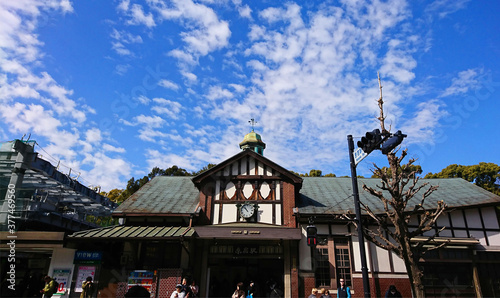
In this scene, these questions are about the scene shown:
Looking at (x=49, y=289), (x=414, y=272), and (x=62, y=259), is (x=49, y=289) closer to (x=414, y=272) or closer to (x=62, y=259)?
(x=62, y=259)

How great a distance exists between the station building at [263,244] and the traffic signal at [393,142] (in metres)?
6.78

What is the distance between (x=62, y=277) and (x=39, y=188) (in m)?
8.80

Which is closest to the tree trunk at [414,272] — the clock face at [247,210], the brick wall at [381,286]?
the brick wall at [381,286]

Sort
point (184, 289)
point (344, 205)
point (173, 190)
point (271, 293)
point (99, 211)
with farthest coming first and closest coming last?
1. point (99, 211)
2. point (173, 190)
3. point (344, 205)
4. point (271, 293)
5. point (184, 289)

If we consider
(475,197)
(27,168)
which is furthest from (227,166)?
(475,197)

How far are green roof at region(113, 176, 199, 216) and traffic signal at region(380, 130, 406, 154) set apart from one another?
1093 cm

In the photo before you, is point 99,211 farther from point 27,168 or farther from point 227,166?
point 227,166

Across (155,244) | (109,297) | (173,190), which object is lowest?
(109,297)

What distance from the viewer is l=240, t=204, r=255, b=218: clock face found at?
16.3m

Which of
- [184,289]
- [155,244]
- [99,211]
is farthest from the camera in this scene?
[99,211]

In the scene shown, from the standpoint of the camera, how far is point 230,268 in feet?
53.9

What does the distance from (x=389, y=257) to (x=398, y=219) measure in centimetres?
570

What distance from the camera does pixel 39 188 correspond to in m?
20.9

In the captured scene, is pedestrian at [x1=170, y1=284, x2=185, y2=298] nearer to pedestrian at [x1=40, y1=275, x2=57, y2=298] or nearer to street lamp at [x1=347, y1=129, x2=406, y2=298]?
street lamp at [x1=347, y1=129, x2=406, y2=298]
